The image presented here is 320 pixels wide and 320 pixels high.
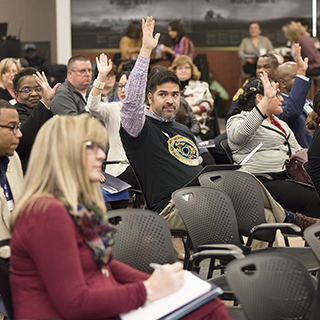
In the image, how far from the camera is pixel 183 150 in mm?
3168

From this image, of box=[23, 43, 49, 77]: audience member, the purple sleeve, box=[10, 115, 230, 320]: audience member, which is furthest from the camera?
box=[23, 43, 49, 77]: audience member

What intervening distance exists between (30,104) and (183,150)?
1196mm

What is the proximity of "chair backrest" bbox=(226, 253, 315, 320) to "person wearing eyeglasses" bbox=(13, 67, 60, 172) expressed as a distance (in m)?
1.89

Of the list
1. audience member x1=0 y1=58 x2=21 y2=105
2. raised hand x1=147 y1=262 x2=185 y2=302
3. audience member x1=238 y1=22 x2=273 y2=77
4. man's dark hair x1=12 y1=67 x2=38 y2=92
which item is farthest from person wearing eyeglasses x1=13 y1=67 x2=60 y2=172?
audience member x1=238 y1=22 x2=273 y2=77

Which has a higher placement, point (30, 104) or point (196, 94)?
point (196, 94)

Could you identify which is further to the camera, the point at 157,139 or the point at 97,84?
the point at 97,84

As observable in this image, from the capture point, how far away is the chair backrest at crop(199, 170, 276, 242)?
2645 mm

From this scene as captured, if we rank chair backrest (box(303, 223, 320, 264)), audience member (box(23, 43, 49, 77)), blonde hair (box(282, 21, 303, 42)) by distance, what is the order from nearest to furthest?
chair backrest (box(303, 223, 320, 264)) → audience member (box(23, 43, 49, 77)) → blonde hair (box(282, 21, 303, 42))

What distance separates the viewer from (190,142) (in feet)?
10.7

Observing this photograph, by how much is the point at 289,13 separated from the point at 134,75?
7.82m

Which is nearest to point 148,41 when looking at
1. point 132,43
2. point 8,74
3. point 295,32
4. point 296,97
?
point 296,97

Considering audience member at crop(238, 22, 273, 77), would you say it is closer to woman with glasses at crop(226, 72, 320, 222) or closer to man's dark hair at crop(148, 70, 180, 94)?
woman with glasses at crop(226, 72, 320, 222)

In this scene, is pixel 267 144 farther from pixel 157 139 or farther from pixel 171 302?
pixel 171 302

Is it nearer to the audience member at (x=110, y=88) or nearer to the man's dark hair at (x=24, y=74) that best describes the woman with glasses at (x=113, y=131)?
the man's dark hair at (x=24, y=74)
